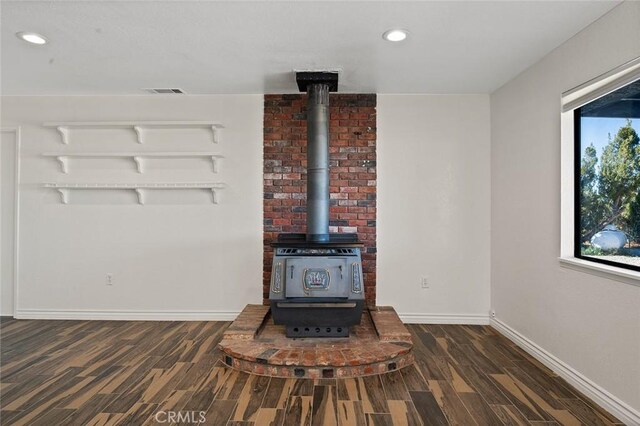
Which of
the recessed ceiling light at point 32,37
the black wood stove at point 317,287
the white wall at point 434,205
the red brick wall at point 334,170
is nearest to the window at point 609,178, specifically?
the white wall at point 434,205

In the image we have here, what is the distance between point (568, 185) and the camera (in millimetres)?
2510

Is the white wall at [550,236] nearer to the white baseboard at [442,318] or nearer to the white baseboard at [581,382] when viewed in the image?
the white baseboard at [581,382]

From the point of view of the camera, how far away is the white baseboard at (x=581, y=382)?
1931mm

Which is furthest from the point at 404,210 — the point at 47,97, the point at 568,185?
the point at 47,97

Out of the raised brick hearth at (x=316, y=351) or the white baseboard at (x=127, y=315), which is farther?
the white baseboard at (x=127, y=315)

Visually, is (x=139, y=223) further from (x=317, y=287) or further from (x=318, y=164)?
(x=317, y=287)

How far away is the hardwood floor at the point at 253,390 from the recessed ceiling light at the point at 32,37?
228 centimetres

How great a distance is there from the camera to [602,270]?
2.10 metres

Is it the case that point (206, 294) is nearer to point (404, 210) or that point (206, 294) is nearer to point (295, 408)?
point (295, 408)

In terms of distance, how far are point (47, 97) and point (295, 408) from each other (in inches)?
154

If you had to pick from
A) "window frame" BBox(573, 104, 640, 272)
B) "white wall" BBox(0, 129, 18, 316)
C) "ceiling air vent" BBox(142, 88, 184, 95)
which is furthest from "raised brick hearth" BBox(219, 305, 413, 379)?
"white wall" BBox(0, 129, 18, 316)

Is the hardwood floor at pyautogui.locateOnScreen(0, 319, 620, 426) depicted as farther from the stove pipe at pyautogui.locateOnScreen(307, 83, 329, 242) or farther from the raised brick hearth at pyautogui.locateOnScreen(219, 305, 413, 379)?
the stove pipe at pyautogui.locateOnScreen(307, 83, 329, 242)

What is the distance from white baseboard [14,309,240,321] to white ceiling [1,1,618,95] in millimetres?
2215

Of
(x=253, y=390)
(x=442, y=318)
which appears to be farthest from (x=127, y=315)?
(x=442, y=318)
